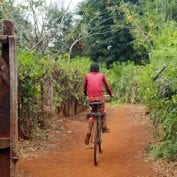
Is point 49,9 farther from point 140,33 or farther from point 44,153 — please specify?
point 44,153

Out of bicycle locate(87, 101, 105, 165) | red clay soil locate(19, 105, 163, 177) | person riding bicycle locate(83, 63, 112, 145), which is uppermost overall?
person riding bicycle locate(83, 63, 112, 145)

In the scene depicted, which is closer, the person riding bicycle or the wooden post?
the wooden post

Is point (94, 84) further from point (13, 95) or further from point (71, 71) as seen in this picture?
point (71, 71)

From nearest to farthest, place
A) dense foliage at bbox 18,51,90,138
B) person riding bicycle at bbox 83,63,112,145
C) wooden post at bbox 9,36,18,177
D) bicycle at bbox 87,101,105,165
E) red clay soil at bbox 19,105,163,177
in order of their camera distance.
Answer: wooden post at bbox 9,36,18,177
red clay soil at bbox 19,105,163,177
bicycle at bbox 87,101,105,165
person riding bicycle at bbox 83,63,112,145
dense foliage at bbox 18,51,90,138

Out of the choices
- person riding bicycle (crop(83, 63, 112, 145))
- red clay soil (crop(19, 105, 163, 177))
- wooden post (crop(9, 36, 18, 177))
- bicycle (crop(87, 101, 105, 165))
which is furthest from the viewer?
person riding bicycle (crop(83, 63, 112, 145))

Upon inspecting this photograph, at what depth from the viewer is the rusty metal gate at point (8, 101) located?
532cm

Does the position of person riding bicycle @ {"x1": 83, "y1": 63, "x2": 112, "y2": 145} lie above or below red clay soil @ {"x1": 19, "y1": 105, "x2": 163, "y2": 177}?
above

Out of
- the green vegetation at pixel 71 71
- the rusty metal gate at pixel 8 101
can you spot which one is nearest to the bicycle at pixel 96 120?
the green vegetation at pixel 71 71

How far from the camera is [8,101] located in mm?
5391

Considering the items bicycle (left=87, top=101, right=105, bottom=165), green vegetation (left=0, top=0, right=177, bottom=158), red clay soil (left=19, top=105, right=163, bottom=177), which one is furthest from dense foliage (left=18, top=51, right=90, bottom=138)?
bicycle (left=87, top=101, right=105, bottom=165)

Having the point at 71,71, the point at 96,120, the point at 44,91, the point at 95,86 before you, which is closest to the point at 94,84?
the point at 95,86

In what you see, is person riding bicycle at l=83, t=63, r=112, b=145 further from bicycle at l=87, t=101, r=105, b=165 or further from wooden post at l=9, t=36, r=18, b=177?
wooden post at l=9, t=36, r=18, b=177

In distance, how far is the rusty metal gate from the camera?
17.4 ft

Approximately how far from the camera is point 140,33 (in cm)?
2333
